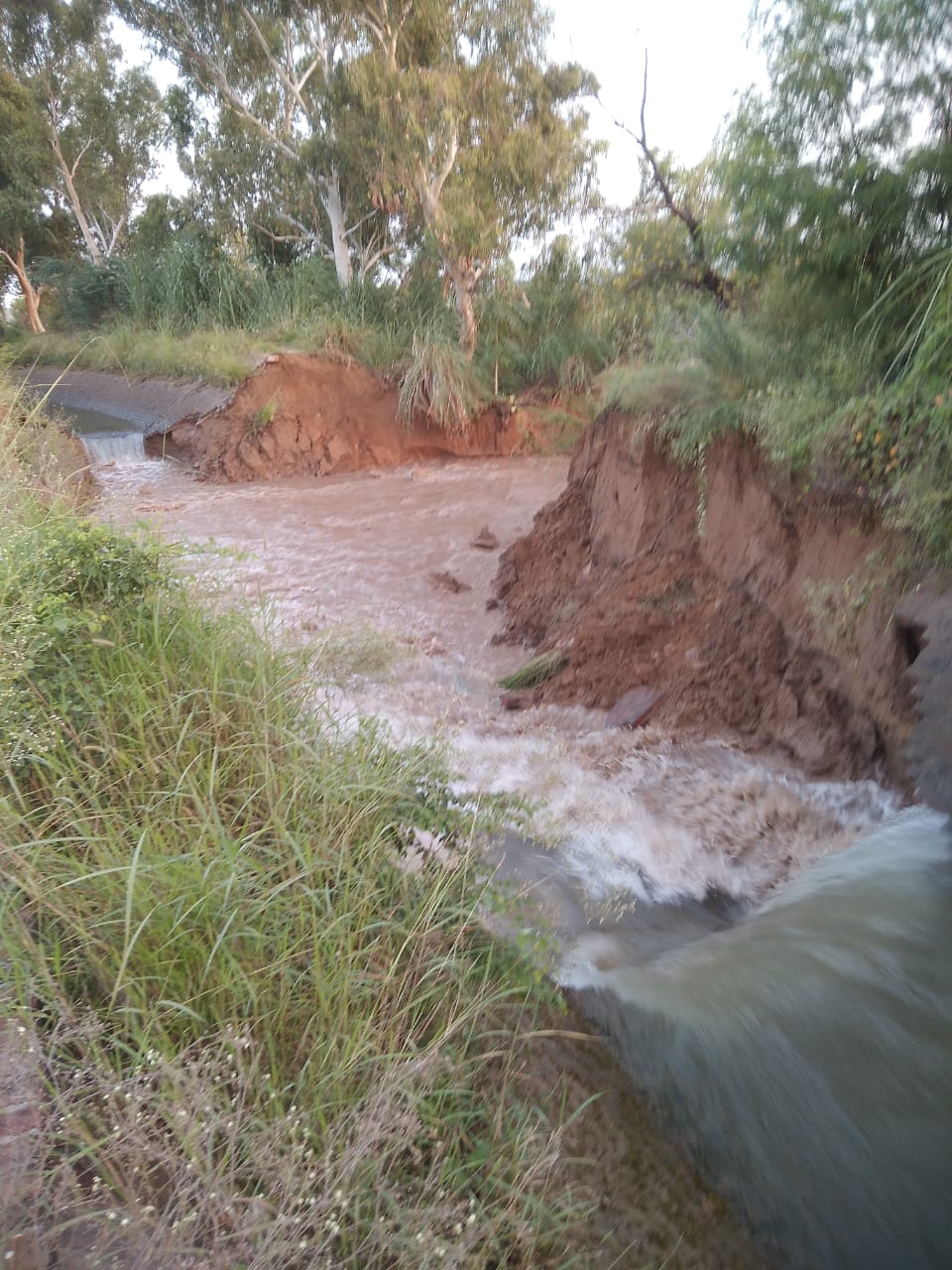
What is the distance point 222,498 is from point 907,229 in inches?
361

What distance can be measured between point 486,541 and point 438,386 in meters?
5.28

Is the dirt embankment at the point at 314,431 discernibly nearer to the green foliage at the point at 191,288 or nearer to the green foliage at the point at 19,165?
the green foliage at the point at 191,288

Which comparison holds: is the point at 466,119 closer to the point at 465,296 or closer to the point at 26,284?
the point at 465,296

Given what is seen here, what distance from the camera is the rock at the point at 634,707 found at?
17.9 feet

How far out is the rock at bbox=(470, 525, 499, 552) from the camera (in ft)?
30.5

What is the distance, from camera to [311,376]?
13742 millimetres

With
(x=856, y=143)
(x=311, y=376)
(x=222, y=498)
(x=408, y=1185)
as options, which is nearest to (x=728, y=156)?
(x=856, y=143)

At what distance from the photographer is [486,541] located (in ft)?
30.8

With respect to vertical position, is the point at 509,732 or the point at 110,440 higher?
the point at 110,440

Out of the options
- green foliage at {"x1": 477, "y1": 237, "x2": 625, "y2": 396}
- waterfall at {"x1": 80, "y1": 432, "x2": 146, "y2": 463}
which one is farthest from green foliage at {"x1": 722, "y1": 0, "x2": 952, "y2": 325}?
waterfall at {"x1": 80, "y1": 432, "x2": 146, "y2": 463}

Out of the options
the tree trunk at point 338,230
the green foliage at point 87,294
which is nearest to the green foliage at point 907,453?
the tree trunk at point 338,230

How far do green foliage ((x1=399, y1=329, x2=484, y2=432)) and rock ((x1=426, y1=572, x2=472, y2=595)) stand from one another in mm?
6028

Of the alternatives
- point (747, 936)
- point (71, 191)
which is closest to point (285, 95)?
point (71, 191)

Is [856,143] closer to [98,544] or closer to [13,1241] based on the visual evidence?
[98,544]
